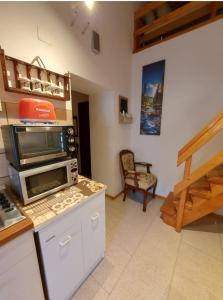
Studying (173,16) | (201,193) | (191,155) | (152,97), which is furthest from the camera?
(152,97)

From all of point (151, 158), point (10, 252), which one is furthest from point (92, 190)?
point (151, 158)

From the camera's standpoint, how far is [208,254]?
1.55 meters

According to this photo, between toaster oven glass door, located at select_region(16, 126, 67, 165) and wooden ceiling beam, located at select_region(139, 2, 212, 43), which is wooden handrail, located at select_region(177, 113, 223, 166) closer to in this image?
toaster oven glass door, located at select_region(16, 126, 67, 165)

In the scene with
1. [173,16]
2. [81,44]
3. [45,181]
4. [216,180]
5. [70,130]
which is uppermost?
[173,16]

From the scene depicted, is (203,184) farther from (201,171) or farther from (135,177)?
(135,177)

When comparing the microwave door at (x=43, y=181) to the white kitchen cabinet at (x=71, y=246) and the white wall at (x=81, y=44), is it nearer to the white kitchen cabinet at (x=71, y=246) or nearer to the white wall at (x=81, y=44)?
the white kitchen cabinet at (x=71, y=246)

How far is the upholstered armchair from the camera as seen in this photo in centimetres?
226

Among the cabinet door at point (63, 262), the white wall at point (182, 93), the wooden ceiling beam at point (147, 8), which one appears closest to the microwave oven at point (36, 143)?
the cabinet door at point (63, 262)

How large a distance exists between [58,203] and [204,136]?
157cm

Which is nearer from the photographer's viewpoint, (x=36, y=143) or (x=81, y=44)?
(x=36, y=143)

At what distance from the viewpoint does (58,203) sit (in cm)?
103

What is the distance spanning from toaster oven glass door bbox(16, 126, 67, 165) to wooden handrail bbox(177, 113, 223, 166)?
4.43 ft

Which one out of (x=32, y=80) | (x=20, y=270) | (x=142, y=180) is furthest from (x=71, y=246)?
(x=142, y=180)

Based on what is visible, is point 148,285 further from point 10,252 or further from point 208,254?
point 10,252
